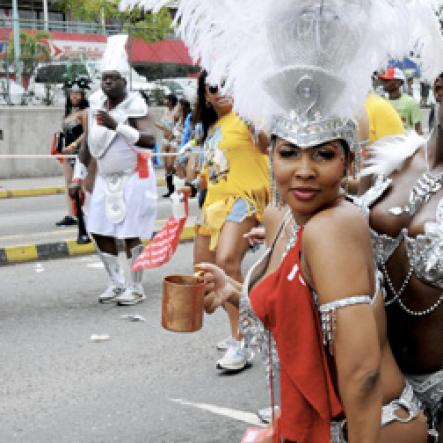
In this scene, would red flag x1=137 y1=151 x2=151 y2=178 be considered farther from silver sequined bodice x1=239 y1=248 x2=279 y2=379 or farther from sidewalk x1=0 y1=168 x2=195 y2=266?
silver sequined bodice x1=239 y1=248 x2=279 y2=379

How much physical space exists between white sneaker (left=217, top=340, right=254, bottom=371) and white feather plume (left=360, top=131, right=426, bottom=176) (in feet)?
8.39

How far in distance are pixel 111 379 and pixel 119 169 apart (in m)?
2.20

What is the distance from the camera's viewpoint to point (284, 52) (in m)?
2.12

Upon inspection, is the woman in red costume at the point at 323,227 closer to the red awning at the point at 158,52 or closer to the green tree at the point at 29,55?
the green tree at the point at 29,55

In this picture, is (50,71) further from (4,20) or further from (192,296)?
(192,296)

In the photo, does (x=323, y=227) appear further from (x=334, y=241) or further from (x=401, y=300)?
(x=401, y=300)

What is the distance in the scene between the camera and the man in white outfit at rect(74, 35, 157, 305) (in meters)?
6.72

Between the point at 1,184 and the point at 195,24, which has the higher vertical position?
the point at 195,24

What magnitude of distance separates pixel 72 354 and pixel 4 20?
13.6 metres

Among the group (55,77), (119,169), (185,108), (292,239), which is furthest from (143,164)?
(55,77)

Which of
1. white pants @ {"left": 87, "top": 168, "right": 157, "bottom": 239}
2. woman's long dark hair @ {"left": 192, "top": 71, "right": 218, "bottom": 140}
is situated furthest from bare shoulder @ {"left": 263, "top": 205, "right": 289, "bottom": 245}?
white pants @ {"left": 87, "top": 168, "right": 157, "bottom": 239}

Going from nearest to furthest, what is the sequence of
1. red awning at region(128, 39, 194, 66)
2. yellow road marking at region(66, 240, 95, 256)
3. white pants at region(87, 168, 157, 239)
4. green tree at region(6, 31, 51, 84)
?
white pants at region(87, 168, 157, 239) < yellow road marking at region(66, 240, 95, 256) < green tree at region(6, 31, 51, 84) < red awning at region(128, 39, 194, 66)

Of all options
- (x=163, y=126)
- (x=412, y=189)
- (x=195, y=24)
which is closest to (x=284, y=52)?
(x=195, y=24)

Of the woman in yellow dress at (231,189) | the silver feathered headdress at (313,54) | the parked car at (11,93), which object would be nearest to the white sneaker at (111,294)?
the woman in yellow dress at (231,189)
